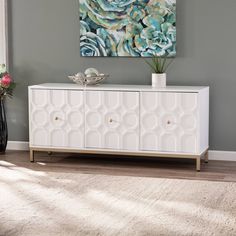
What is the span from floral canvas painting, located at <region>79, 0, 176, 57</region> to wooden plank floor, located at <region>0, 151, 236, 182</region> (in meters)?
1.03

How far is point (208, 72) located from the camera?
6.19m

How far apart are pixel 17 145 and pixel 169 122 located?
72.8 inches

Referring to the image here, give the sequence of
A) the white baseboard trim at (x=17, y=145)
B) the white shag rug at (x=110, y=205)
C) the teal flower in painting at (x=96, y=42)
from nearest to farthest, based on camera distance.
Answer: the white shag rug at (x=110, y=205) → the teal flower in painting at (x=96, y=42) → the white baseboard trim at (x=17, y=145)

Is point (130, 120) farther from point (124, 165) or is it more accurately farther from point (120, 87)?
point (124, 165)

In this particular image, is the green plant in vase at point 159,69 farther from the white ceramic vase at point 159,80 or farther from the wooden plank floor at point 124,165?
the wooden plank floor at point 124,165

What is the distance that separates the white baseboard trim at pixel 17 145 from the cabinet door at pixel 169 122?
1.47 meters

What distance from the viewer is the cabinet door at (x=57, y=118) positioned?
20.0 feet

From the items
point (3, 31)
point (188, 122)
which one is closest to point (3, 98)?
point (3, 31)

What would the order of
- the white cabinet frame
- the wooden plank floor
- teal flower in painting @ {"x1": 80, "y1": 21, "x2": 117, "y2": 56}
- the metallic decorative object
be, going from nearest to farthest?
the wooden plank floor → the metallic decorative object → teal flower in painting @ {"x1": 80, "y1": 21, "x2": 117, "y2": 56} → the white cabinet frame

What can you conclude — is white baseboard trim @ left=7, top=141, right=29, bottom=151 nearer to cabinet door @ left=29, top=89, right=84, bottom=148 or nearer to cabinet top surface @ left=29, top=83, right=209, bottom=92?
cabinet door @ left=29, top=89, right=84, bottom=148

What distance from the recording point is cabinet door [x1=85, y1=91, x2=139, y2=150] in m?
5.96

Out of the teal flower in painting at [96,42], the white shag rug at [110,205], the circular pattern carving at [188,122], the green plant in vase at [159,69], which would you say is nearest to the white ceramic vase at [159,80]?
the green plant in vase at [159,69]

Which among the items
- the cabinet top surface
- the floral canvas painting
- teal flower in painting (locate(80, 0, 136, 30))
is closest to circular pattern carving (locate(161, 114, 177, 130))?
the cabinet top surface

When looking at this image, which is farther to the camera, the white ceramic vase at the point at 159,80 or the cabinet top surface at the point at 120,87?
the white ceramic vase at the point at 159,80
